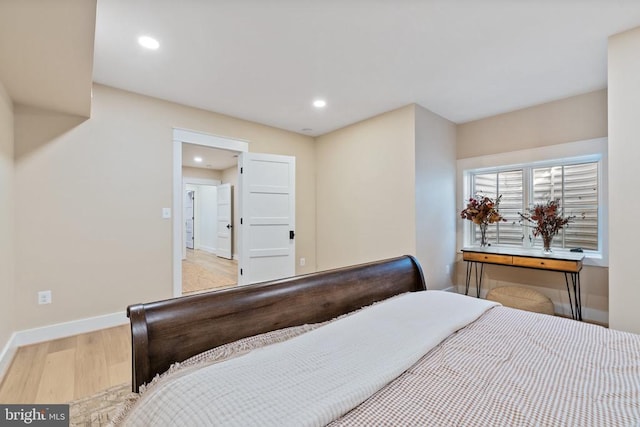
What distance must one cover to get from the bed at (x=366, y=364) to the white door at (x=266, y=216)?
2641 millimetres

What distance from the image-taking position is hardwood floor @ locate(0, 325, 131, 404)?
6.33 ft

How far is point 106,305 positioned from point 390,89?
12.5 ft

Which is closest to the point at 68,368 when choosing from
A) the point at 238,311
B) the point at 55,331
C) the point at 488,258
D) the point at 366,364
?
the point at 55,331

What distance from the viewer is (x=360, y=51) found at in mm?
2457

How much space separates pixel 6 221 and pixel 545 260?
16.8 feet

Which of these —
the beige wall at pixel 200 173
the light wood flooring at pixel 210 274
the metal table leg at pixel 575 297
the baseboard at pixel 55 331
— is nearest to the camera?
the baseboard at pixel 55 331

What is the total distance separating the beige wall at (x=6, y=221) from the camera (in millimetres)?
2283

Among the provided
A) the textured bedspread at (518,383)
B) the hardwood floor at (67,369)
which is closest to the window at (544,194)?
the textured bedspread at (518,383)

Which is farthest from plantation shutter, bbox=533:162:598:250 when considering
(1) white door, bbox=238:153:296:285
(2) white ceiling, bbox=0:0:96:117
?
(2) white ceiling, bbox=0:0:96:117

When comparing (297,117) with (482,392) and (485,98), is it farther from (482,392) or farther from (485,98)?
(482,392)

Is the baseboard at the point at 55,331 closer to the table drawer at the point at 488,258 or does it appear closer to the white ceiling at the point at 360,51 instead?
the white ceiling at the point at 360,51

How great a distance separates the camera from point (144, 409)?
2.69 feet

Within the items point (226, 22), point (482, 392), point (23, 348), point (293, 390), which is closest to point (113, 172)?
point (23, 348)

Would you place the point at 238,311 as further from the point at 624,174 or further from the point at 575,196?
the point at 575,196
